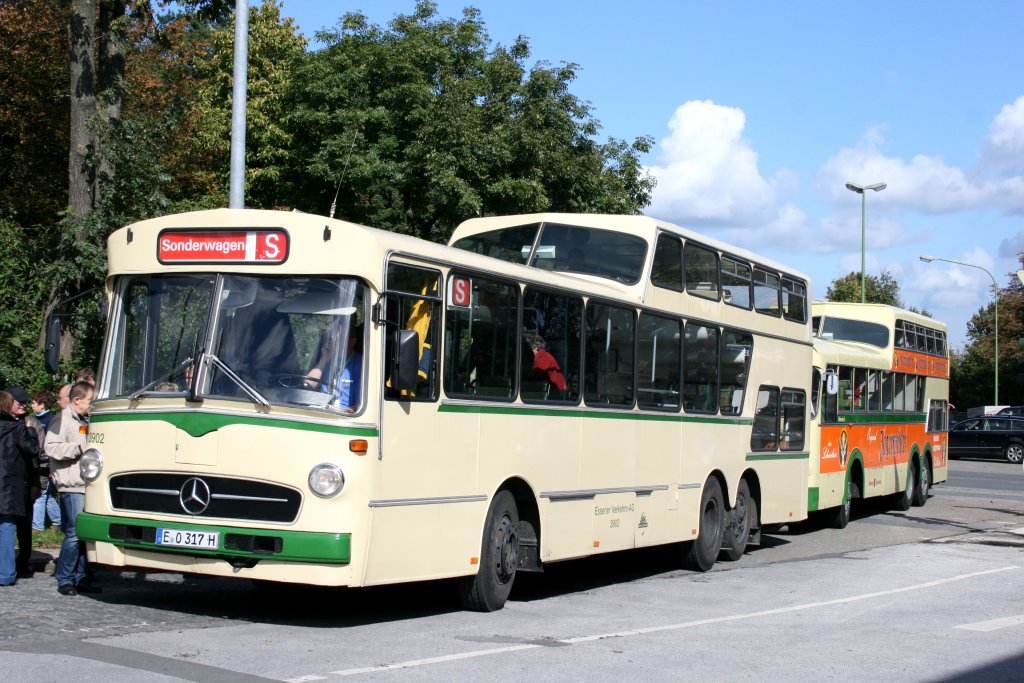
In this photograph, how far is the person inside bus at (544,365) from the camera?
1152 cm

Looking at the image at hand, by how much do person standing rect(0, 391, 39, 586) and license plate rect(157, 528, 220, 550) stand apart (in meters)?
2.31

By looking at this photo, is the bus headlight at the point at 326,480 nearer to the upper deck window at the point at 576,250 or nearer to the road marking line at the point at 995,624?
the upper deck window at the point at 576,250

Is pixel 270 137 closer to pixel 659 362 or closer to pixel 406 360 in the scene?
pixel 659 362

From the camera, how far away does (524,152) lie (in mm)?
29844

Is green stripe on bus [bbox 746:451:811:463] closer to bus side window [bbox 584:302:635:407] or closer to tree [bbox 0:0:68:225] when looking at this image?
bus side window [bbox 584:302:635:407]

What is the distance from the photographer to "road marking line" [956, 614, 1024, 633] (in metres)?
10.9

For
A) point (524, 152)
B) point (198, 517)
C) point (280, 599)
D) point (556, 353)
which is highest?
point (524, 152)

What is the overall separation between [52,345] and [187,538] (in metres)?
1.93

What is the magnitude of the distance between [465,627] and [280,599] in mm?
2165

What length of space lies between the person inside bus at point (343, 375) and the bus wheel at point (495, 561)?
2034 mm

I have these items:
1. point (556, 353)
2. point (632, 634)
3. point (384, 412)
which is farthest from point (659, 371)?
point (384, 412)

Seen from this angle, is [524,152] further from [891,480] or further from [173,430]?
[173,430]

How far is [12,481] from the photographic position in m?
10.9

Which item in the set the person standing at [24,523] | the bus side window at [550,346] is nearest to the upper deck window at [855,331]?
the bus side window at [550,346]
